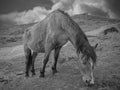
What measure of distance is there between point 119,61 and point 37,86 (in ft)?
16.4

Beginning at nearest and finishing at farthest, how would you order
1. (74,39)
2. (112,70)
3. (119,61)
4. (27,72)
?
(74,39)
(112,70)
(27,72)
(119,61)

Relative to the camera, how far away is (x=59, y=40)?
222 inches

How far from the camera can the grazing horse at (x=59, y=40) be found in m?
4.38

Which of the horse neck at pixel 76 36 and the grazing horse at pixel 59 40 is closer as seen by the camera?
the grazing horse at pixel 59 40

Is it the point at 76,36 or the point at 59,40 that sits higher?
the point at 76,36

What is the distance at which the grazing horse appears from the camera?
4379mm

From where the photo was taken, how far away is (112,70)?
6.44 m

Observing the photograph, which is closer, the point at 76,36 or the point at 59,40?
the point at 76,36

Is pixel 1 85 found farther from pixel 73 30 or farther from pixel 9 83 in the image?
pixel 73 30

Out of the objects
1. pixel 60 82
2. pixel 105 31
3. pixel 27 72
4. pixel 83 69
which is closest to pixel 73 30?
pixel 83 69

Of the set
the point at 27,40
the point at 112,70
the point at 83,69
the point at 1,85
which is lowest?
the point at 1,85

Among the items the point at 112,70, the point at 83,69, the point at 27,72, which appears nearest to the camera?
the point at 83,69

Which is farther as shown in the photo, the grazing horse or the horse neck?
the horse neck

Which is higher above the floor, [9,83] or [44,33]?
[44,33]
